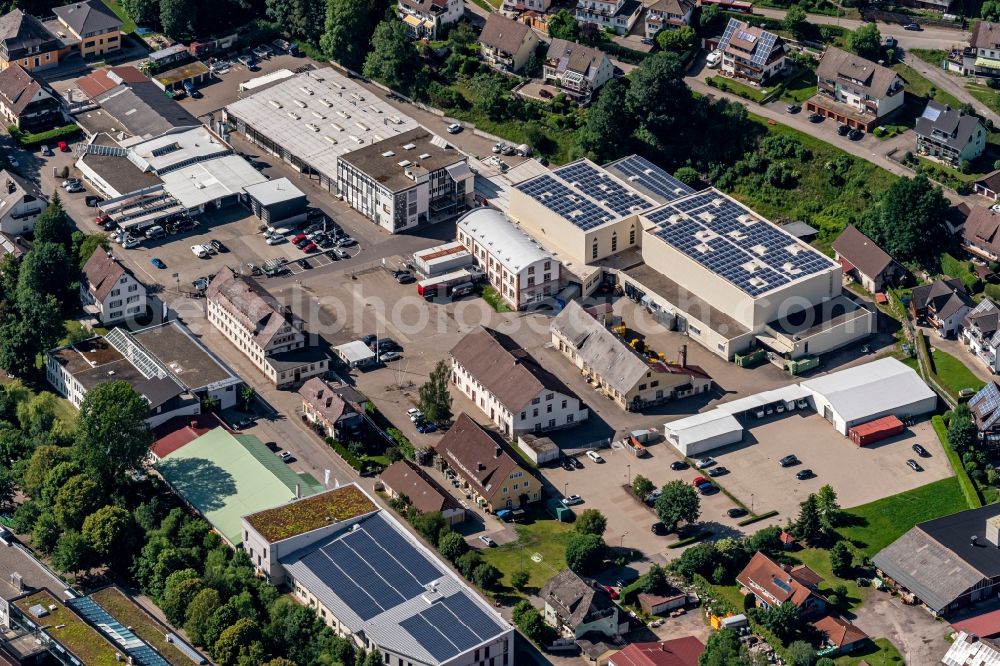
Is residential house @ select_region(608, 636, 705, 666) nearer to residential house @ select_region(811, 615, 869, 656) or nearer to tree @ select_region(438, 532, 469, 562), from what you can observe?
residential house @ select_region(811, 615, 869, 656)

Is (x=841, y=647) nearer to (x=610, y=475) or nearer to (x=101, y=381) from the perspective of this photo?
(x=610, y=475)

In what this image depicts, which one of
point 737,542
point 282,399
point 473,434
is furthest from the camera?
point 282,399

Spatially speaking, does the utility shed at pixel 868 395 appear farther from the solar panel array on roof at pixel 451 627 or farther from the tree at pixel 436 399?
the solar panel array on roof at pixel 451 627

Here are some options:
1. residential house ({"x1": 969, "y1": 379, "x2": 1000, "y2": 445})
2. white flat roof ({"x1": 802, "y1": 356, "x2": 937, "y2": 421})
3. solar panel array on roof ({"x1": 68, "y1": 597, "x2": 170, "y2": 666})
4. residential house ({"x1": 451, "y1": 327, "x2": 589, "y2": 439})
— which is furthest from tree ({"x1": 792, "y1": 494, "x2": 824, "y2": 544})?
solar panel array on roof ({"x1": 68, "y1": 597, "x2": 170, "y2": 666})

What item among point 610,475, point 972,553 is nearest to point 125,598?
point 610,475

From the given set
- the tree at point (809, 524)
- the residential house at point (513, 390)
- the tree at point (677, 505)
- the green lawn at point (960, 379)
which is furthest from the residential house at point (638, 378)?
the green lawn at point (960, 379)

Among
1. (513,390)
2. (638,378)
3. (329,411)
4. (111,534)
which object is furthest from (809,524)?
(111,534)
